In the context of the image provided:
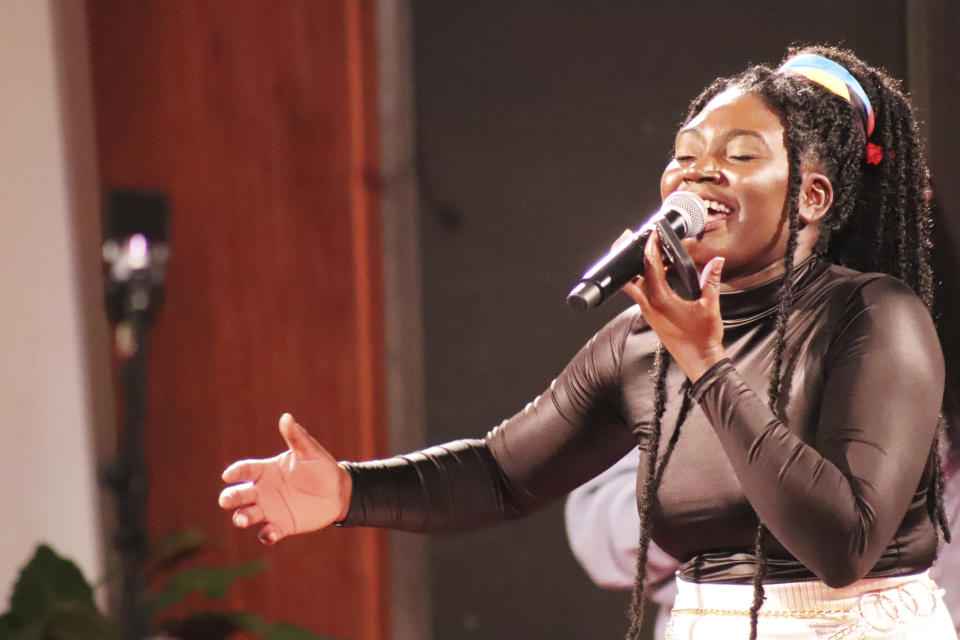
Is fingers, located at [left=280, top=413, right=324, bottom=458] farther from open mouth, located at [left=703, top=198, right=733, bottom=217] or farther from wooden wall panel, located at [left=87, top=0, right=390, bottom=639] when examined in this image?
wooden wall panel, located at [left=87, top=0, right=390, bottom=639]

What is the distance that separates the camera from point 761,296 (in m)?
1.47

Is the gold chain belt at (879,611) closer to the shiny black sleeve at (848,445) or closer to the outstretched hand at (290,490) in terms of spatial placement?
the shiny black sleeve at (848,445)

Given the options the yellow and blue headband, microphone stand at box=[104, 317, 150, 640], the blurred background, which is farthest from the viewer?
the blurred background

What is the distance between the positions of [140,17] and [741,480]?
7.35 feet

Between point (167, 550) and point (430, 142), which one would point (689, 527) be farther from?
point (167, 550)

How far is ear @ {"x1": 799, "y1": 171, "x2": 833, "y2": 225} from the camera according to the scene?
1462mm

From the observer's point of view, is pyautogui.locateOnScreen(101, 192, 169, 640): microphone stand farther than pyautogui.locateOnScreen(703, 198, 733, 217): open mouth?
No

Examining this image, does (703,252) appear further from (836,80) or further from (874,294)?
(836,80)

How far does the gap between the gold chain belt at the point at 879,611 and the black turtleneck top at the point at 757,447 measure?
0.03 metres

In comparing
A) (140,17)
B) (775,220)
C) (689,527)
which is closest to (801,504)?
(689,527)

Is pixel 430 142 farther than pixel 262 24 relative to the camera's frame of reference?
No

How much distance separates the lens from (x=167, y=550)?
2703mm

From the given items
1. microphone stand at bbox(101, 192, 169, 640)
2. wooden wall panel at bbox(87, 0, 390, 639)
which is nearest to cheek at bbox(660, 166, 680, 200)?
microphone stand at bbox(101, 192, 169, 640)

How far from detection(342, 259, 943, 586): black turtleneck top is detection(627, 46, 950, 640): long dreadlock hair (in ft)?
0.08
